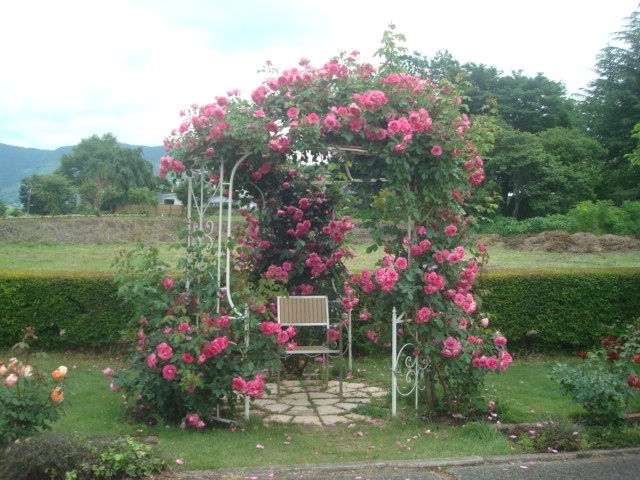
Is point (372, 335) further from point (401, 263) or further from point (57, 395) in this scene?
point (57, 395)

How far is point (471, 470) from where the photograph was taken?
3.88 meters

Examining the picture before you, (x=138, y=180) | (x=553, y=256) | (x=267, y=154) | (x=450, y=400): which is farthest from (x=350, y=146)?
(x=138, y=180)

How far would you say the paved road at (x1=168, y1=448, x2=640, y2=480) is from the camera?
3725mm

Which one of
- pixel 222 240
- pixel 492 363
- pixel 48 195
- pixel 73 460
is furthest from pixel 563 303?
pixel 48 195

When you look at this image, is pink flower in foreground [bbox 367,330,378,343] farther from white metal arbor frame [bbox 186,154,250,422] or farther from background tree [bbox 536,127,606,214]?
background tree [bbox 536,127,606,214]

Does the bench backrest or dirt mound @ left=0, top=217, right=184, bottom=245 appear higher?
dirt mound @ left=0, top=217, right=184, bottom=245

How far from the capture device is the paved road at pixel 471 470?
3.72 m

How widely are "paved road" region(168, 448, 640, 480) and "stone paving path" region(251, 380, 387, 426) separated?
1.19 metres

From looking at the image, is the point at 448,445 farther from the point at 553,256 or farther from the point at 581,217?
the point at 581,217

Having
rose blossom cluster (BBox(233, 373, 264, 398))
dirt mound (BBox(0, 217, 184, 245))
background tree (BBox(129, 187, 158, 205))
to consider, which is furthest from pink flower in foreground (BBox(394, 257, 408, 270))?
background tree (BBox(129, 187, 158, 205))

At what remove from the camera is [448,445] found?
4355 millimetres

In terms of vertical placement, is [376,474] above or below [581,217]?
below

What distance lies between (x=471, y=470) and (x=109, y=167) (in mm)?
67019

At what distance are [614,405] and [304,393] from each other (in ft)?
9.33
